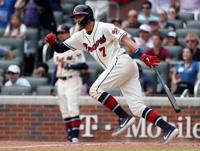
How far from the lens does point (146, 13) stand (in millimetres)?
18125

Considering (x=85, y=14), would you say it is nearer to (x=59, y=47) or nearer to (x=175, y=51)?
(x=59, y=47)

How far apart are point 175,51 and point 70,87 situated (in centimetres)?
259

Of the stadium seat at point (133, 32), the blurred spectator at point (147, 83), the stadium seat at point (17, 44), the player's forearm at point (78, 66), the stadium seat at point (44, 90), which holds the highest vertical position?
the stadium seat at point (133, 32)

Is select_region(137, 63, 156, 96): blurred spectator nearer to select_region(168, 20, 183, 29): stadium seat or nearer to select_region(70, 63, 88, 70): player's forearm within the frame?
select_region(70, 63, 88, 70): player's forearm

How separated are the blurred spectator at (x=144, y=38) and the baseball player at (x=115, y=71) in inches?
180

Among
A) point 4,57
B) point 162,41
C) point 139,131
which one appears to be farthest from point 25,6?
point 139,131

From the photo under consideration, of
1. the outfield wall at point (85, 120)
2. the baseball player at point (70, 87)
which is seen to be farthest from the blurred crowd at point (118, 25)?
the baseball player at point (70, 87)

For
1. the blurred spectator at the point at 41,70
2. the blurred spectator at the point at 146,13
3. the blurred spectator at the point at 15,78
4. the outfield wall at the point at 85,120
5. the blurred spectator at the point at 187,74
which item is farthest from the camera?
the blurred spectator at the point at 146,13

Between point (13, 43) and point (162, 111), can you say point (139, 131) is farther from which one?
point (13, 43)

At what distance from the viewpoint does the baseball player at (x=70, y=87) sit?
48.1 ft

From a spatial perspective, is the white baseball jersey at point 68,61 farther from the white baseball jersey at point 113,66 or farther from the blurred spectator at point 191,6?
the blurred spectator at point 191,6

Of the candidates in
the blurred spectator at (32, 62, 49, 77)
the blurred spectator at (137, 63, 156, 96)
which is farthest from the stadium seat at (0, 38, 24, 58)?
the blurred spectator at (137, 63, 156, 96)

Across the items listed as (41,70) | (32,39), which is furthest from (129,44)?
(32,39)

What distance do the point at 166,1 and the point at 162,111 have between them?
14.5ft
